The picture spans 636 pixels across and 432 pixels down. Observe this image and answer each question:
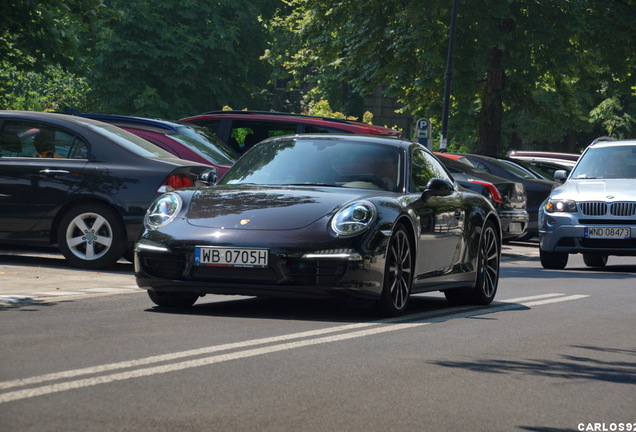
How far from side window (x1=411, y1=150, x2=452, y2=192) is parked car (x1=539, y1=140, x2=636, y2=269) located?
5.86 meters

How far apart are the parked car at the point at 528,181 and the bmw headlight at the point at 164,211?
14.0 metres

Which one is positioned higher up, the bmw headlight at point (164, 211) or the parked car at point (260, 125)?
the parked car at point (260, 125)

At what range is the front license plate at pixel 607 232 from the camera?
17.4 meters

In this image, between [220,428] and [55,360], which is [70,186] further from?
[220,428]

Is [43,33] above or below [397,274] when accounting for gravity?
above

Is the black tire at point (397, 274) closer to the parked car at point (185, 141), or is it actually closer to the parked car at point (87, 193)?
the parked car at point (87, 193)

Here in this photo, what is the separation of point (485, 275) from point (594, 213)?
598cm

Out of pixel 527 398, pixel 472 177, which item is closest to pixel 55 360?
pixel 527 398

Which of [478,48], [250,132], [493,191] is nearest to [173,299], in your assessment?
[250,132]

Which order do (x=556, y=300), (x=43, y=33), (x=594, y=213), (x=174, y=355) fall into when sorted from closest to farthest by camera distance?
1. (x=174, y=355)
2. (x=556, y=300)
3. (x=594, y=213)
4. (x=43, y=33)

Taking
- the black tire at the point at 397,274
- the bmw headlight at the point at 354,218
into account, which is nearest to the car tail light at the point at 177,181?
the black tire at the point at 397,274

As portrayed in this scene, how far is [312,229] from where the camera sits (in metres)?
9.51

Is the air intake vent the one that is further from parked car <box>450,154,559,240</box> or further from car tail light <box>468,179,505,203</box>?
parked car <box>450,154,559,240</box>

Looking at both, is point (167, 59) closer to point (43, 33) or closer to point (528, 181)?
point (43, 33)
